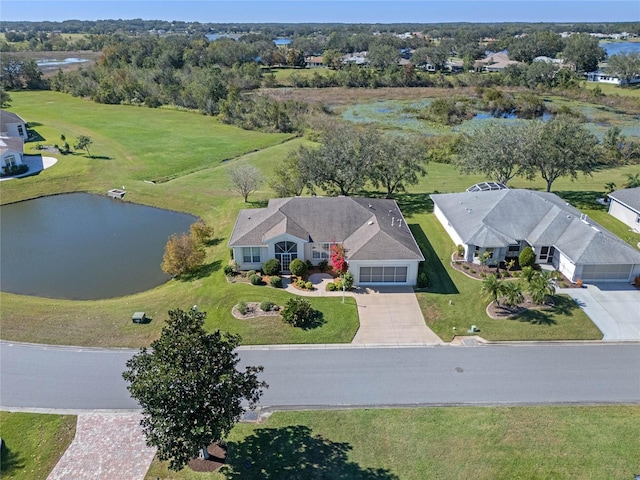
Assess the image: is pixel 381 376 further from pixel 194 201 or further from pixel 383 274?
pixel 194 201

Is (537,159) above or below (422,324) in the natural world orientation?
above

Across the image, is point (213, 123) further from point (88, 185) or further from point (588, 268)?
point (588, 268)

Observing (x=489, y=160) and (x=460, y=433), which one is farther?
(x=489, y=160)

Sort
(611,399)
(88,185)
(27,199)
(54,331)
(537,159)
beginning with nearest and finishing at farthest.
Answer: (611,399)
(54,331)
(537,159)
(27,199)
(88,185)

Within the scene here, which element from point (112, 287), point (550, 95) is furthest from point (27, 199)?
point (550, 95)

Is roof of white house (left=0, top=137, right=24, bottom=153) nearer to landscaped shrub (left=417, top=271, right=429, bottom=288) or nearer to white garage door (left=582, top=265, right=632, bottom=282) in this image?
landscaped shrub (left=417, top=271, right=429, bottom=288)

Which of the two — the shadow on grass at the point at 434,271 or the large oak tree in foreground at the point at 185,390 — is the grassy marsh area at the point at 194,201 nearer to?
the shadow on grass at the point at 434,271
